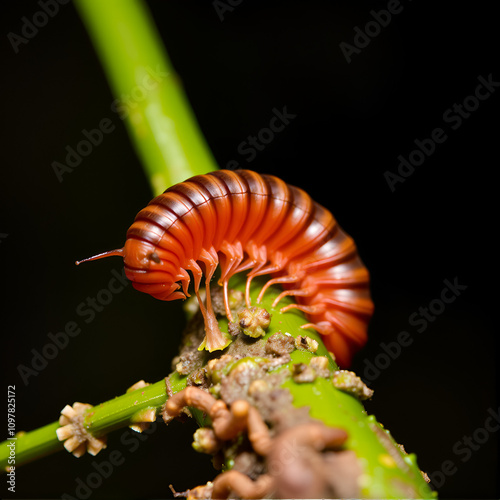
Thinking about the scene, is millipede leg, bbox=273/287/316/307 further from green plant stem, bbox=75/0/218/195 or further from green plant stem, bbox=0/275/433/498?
green plant stem, bbox=75/0/218/195

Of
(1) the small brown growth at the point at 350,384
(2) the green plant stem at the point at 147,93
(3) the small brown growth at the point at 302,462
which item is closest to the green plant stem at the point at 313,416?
(1) the small brown growth at the point at 350,384

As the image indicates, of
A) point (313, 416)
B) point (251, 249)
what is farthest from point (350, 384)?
point (251, 249)

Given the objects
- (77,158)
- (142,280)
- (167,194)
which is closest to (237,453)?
(142,280)

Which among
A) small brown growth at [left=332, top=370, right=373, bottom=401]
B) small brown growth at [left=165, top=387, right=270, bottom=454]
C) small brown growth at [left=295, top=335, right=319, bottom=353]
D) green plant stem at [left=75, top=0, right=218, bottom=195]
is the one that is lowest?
small brown growth at [left=332, top=370, right=373, bottom=401]

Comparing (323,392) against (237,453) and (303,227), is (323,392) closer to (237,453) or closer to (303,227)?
(237,453)

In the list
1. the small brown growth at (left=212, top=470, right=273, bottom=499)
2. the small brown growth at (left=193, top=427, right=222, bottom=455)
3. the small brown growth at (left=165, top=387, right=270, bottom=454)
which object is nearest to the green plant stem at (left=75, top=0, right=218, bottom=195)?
the small brown growth at (left=165, top=387, right=270, bottom=454)

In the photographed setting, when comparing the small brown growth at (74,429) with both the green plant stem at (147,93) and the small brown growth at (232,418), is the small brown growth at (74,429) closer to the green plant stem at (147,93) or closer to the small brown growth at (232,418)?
the small brown growth at (232,418)

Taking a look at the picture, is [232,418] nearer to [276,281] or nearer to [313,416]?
[313,416]
